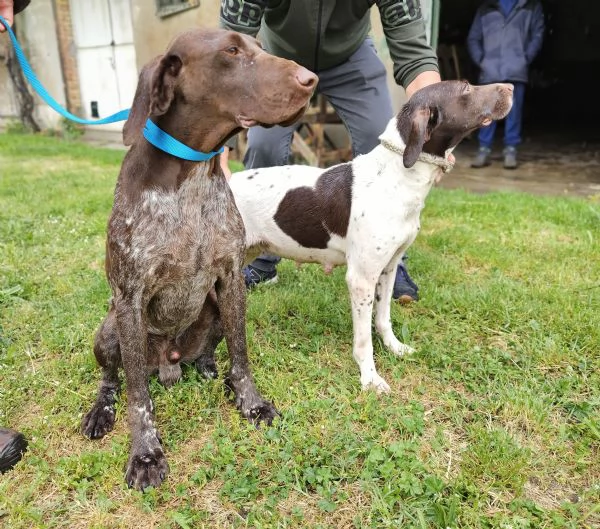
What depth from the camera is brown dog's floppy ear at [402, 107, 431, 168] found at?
2.45 metres

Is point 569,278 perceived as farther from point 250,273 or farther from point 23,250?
point 23,250

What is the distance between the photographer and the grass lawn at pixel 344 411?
1918 mm

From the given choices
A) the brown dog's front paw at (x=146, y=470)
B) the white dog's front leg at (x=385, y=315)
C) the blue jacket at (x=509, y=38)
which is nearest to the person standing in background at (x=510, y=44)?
the blue jacket at (x=509, y=38)

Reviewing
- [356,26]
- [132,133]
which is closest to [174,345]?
[132,133]

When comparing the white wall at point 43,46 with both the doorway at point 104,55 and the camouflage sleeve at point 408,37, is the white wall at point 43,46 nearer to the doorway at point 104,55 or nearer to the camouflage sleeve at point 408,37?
the doorway at point 104,55

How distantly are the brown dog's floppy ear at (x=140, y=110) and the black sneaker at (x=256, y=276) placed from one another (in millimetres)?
1988

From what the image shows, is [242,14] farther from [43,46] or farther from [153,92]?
[43,46]

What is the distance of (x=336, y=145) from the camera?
7848 mm

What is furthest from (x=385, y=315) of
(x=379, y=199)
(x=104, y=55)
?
(x=104, y=55)

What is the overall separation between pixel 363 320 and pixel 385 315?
1.09 ft

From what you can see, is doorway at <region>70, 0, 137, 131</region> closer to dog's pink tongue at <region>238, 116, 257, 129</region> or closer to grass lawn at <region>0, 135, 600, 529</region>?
grass lawn at <region>0, 135, 600, 529</region>

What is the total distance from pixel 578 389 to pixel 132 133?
2238 mm

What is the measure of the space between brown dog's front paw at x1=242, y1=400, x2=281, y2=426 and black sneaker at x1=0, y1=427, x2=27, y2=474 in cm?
92

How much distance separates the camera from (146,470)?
6.70ft
